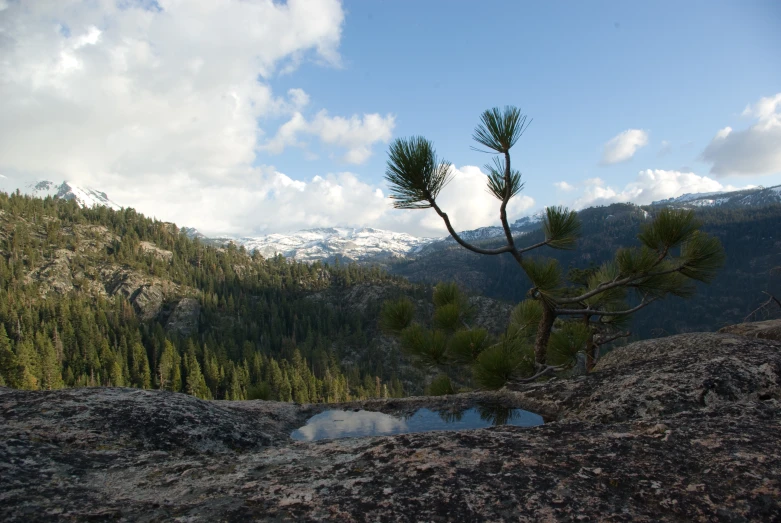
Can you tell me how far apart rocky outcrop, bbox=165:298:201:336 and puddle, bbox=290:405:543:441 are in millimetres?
157333

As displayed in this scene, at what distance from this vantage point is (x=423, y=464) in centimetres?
236

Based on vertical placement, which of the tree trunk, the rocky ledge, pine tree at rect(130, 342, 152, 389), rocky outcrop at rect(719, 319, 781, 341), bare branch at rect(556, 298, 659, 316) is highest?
bare branch at rect(556, 298, 659, 316)

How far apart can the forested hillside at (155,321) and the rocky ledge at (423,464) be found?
A: 85.4 m

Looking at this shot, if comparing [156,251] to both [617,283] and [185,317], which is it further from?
[617,283]

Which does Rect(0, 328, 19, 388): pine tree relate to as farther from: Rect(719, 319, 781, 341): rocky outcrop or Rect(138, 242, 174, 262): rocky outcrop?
Rect(138, 242, 174, 262): rocky outcrop

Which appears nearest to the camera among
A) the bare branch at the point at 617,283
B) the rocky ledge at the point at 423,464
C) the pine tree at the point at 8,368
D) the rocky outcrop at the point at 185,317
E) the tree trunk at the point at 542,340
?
the rocky ledge at the point at 423,464

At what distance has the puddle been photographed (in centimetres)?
435

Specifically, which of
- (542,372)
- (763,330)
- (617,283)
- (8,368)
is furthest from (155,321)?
(763,330)

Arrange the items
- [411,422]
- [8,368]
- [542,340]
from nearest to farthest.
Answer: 1. [411,422]
2. [542,340]
3. [8,368]

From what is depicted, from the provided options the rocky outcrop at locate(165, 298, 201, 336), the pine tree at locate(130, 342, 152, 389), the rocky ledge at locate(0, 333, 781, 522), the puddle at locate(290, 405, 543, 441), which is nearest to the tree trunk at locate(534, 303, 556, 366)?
the puddle at locate(290, 405, 543, 441)

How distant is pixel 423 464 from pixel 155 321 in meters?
172

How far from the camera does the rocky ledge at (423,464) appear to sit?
1.88 metres

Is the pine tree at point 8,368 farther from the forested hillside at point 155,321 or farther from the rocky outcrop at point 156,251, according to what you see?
the rocky outcrop at point 156,251

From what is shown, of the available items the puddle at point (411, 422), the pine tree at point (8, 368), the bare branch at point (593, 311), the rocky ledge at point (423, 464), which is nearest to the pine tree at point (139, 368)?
the pine tree at point (8, 368)
